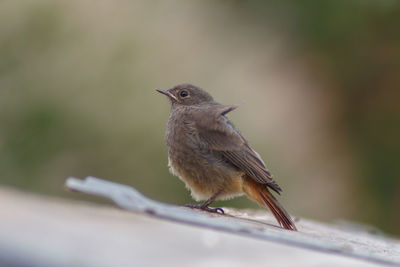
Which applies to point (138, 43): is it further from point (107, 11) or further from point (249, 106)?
point (249, 106)

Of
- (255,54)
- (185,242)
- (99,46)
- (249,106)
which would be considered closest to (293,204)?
(249,106)

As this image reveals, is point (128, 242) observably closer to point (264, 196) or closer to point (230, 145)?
point (264, 196)

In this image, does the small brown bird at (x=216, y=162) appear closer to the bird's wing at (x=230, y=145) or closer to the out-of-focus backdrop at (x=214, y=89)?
the bird's wing at (x=230, y=145)

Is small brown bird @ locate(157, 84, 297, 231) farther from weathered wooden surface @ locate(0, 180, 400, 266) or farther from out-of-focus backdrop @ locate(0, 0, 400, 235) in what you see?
weathered wooden surface @ locate(0, 180, 400, 266)

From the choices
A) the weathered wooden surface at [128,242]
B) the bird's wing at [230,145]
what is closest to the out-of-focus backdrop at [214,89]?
the bird's wing at [230,145]

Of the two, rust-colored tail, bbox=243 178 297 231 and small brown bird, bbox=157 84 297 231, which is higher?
small brown bird, bbox=157 84 297 231

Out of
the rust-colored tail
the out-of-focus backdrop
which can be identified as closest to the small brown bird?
the rust-colored tail

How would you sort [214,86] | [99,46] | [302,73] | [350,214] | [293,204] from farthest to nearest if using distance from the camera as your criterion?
[302,73] → [350,214] → [293,204] → [214,86] → [99,46]
